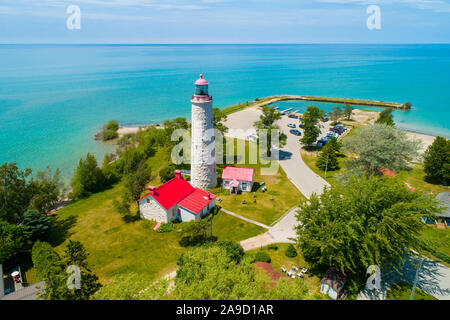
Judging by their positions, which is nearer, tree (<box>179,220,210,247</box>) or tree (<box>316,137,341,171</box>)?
tree (<box>179,220,210,247</box>)

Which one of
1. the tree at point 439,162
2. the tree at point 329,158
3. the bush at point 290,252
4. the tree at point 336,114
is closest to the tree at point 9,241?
the bush at point 290,252

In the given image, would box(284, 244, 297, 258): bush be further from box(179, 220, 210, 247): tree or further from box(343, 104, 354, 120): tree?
box(343, 104, 354, 120): tree

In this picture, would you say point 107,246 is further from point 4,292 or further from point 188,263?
point 188,263

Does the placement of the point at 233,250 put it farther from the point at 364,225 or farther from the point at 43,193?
the point at 43,193

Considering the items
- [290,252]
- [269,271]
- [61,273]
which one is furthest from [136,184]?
[290,252]

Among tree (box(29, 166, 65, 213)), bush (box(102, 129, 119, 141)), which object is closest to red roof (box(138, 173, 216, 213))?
tree (box(29, 166, 65, 213))
